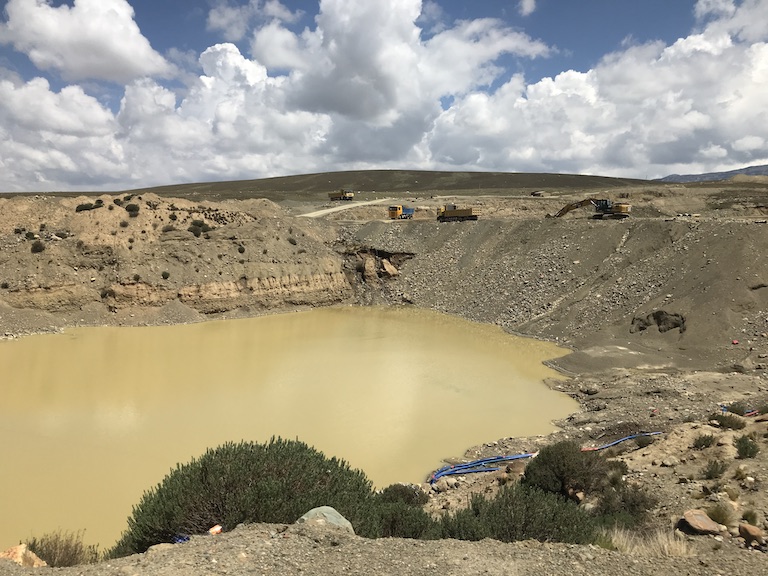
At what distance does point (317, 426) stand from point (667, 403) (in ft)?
35.9

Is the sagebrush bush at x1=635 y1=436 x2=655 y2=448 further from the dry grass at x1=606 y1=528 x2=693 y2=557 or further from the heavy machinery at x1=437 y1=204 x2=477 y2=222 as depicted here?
the heavy machinery at x1=437 y1=204 x2=477 y2=222

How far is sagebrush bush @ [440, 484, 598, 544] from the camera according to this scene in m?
6.68

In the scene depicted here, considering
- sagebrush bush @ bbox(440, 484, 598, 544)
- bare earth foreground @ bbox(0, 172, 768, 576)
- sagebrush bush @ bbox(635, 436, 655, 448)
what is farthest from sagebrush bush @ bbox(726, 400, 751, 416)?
sagebrush bush @ bbox(440, 484, 598, 544)

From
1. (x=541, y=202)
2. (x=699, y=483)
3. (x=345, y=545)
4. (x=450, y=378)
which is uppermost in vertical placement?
(x=541, y=202)

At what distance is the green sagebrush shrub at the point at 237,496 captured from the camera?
636cm

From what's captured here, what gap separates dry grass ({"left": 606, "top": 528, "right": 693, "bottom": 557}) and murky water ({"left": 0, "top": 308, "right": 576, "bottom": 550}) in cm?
643

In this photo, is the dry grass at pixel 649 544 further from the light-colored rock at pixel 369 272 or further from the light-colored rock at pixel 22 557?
the light-colored rock at pixel 369 272

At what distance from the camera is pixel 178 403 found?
682 inches

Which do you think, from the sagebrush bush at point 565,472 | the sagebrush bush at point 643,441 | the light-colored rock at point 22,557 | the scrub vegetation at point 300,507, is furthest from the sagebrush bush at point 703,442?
the light-colored rock at point 22,557

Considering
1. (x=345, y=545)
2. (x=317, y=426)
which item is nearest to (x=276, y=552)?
(x=345, y=545)

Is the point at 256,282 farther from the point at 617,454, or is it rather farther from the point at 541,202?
the point at 541,202

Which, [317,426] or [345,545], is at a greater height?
[345,545]

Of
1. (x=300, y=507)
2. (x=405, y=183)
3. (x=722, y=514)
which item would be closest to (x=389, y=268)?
(x=722, y=514)

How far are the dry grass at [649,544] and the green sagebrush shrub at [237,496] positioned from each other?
11.1 ft
